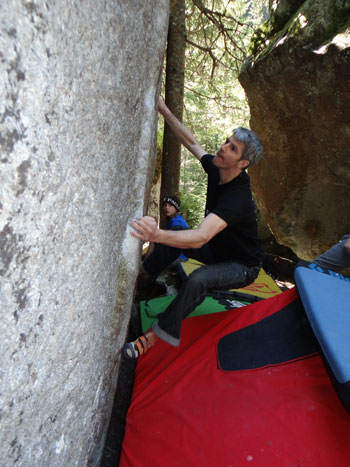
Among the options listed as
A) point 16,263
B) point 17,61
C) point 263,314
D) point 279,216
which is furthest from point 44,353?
point 279,216

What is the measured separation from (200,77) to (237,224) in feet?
18.0

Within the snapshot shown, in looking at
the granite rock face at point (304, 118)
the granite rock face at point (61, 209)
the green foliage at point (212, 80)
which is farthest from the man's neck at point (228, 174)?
the green foliage at point (212, 80)

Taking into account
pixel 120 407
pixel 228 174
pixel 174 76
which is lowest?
pixel 120 407

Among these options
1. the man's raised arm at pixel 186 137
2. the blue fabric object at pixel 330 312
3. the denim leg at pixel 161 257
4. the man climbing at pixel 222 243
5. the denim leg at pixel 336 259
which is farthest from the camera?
the denim leg at pixel 336 259

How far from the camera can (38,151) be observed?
76cm

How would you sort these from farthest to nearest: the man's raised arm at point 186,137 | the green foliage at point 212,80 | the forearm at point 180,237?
1. the green foliage at point 212,80
2. the man's raised arm at point 186,137
3. the forearm at point 180,237

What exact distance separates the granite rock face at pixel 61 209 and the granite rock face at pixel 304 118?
134 inches

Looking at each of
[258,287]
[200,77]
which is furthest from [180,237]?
[200,77]

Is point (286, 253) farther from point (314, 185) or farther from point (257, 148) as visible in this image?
point (257, 148)

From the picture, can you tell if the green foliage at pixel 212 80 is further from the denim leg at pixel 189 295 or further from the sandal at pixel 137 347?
the sandal at pixel 137 347

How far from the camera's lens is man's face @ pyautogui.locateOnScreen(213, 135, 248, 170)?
2.47 metres

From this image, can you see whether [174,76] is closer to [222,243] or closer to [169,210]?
[169,210]

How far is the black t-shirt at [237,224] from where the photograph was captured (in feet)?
7.98

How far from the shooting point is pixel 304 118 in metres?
4.74
